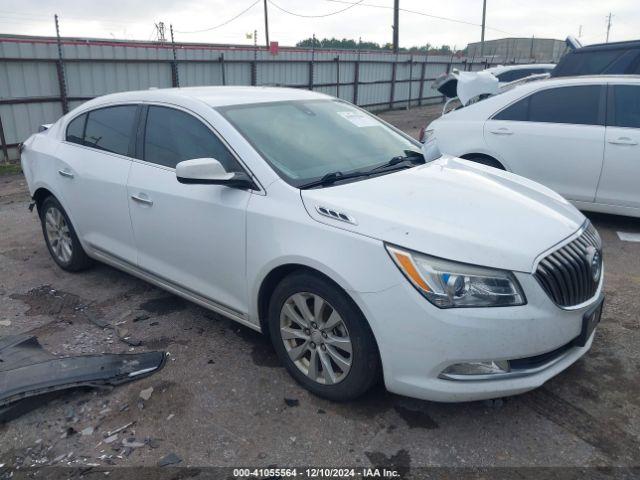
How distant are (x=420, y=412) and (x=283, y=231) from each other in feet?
3.99

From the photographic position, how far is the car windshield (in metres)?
3.15

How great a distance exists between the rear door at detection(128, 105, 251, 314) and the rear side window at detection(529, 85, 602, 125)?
407cm

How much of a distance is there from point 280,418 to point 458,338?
1.06m

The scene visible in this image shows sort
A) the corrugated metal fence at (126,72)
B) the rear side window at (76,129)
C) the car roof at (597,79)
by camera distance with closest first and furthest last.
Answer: the rear side window at (76,129) < the car roof at (597,79) < the corrugated metal fence at (126,72)

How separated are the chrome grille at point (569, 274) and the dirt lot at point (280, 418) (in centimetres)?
64

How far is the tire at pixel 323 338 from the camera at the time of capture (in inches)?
103

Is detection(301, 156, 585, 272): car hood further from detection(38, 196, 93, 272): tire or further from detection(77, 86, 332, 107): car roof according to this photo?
detection(38, 196, 93, 272): tire

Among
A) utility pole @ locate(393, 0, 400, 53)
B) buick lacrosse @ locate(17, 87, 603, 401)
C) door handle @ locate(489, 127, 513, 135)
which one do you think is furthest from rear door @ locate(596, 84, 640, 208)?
utility pole @ locate(393, 0, 400, 53)

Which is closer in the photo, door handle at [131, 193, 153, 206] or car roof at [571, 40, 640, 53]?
door handle at [131, 193, 153, 206]

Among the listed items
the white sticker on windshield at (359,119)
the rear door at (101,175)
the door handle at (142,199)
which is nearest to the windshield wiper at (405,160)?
→ the white sticker on windshield at (359,119)

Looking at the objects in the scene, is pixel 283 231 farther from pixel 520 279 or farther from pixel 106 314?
pixel 106 314

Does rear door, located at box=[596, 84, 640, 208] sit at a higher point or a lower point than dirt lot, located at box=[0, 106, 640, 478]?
higher

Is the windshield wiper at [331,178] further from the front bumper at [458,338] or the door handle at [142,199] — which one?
the door handle at [142,199]

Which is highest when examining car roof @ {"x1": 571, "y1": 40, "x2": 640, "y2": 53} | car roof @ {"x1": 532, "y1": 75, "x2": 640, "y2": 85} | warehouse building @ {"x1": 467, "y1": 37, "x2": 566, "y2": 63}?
warehouse building @ {"x1": 467, "y1": 37, "x2": 566, "y2": 63}
